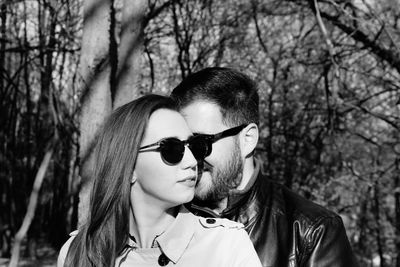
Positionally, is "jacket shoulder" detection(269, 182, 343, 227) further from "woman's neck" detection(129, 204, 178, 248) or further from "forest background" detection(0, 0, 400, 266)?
"forest background" detection(0, 0, 400, 266)

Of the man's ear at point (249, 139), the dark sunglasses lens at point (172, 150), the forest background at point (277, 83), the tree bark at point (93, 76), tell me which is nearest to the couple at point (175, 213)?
the dark sunglasses lens at point (172, 150)

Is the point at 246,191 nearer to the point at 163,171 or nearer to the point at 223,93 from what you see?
the point at 223,93

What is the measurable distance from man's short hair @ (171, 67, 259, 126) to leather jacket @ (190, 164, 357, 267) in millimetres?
275

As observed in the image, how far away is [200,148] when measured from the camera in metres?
1.97

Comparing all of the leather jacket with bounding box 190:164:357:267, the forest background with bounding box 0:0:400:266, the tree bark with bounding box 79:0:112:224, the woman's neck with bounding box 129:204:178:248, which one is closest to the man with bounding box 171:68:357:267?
the leather jacket with bounding box 190:164:357:267

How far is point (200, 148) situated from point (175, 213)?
14.0 inches

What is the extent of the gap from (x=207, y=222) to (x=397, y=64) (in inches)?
275

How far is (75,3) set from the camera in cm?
1097

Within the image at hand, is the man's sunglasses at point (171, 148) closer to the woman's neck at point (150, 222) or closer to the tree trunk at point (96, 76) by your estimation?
the woman's neck at point (150, 222)

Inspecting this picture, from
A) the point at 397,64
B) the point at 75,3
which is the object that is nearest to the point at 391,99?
the point at 397,64

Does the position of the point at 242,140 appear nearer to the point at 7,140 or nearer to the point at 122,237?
the point at 122,237

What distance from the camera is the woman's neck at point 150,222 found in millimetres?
1639

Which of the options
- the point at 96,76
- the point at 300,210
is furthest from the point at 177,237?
the point at 96,76

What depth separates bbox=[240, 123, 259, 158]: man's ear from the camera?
2195 millimetres
